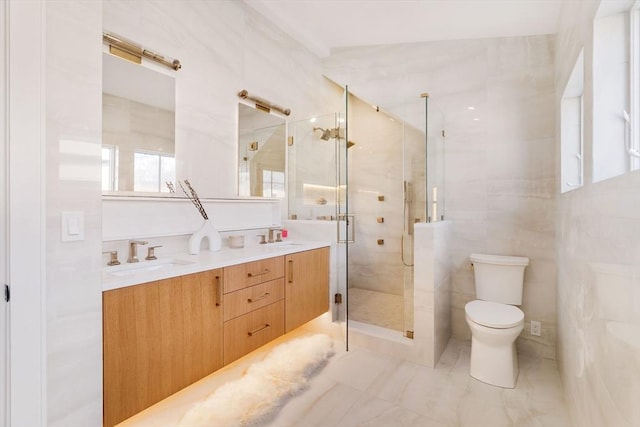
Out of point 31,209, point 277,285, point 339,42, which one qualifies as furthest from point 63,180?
point 339,42

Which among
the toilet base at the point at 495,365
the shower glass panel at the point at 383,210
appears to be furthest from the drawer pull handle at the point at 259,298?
the toilet base at the point at 495,365

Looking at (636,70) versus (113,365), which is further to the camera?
(113,365)

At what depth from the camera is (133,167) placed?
1.91 metres

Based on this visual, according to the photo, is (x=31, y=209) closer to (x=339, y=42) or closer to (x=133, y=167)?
(x=133, y=167)

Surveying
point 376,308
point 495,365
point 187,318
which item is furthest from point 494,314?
point 187,318

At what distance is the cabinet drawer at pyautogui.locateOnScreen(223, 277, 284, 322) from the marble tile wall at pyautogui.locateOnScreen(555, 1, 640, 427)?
5.58 ft

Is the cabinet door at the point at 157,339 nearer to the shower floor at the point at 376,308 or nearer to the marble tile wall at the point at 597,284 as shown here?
the shower floor at the point at 376,308

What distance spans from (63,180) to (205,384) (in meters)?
1.52

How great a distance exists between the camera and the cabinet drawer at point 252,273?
6.00 ft

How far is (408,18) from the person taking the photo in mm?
2574

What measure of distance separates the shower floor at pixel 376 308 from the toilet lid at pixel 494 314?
57 centimetres

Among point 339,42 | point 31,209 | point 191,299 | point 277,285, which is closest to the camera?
point 31,209

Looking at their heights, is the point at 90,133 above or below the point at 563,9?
below

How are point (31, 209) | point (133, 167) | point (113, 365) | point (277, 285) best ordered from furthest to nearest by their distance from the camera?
point (277, 285), point (133, 167), point (113, 365), point (31, 209)
